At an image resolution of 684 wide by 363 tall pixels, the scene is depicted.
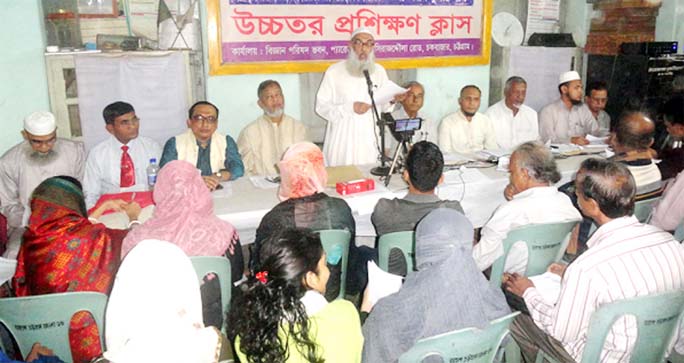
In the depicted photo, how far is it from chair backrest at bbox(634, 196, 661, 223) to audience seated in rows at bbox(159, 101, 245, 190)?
267 cm

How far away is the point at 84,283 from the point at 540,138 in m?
4.93

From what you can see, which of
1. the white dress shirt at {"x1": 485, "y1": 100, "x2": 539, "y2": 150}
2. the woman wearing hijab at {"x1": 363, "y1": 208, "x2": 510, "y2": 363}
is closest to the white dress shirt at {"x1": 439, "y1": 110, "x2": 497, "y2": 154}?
the white dress shirt at {"x1": 485, "y1": 100, "x2": 539, "y2": 150}

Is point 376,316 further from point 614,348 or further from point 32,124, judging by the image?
point 32,124

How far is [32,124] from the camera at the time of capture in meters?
4.00

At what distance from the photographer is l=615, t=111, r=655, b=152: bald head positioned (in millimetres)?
3613

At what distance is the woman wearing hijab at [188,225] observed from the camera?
2.52 metres

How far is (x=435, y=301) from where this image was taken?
6.18 feet

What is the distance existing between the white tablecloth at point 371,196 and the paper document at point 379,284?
1.25m

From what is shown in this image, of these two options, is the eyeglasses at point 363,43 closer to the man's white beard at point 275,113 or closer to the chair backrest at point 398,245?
the man's white beard at point 275,113

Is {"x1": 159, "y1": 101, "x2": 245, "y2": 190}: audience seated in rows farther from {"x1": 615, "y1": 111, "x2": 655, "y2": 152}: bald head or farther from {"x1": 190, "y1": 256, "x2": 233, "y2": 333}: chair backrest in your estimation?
{"x1": 615, "y1": 111, "x2": 655, "y2": 152}: bald head

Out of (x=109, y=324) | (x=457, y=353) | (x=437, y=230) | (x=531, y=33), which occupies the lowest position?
(x=457, y=353)

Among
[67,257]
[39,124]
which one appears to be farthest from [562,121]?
[67,257]

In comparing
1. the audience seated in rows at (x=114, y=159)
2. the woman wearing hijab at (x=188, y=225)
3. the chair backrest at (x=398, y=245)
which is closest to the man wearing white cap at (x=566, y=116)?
the chair backrest at (x=398, y=245)

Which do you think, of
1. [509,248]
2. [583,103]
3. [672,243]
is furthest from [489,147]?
[672,243]
